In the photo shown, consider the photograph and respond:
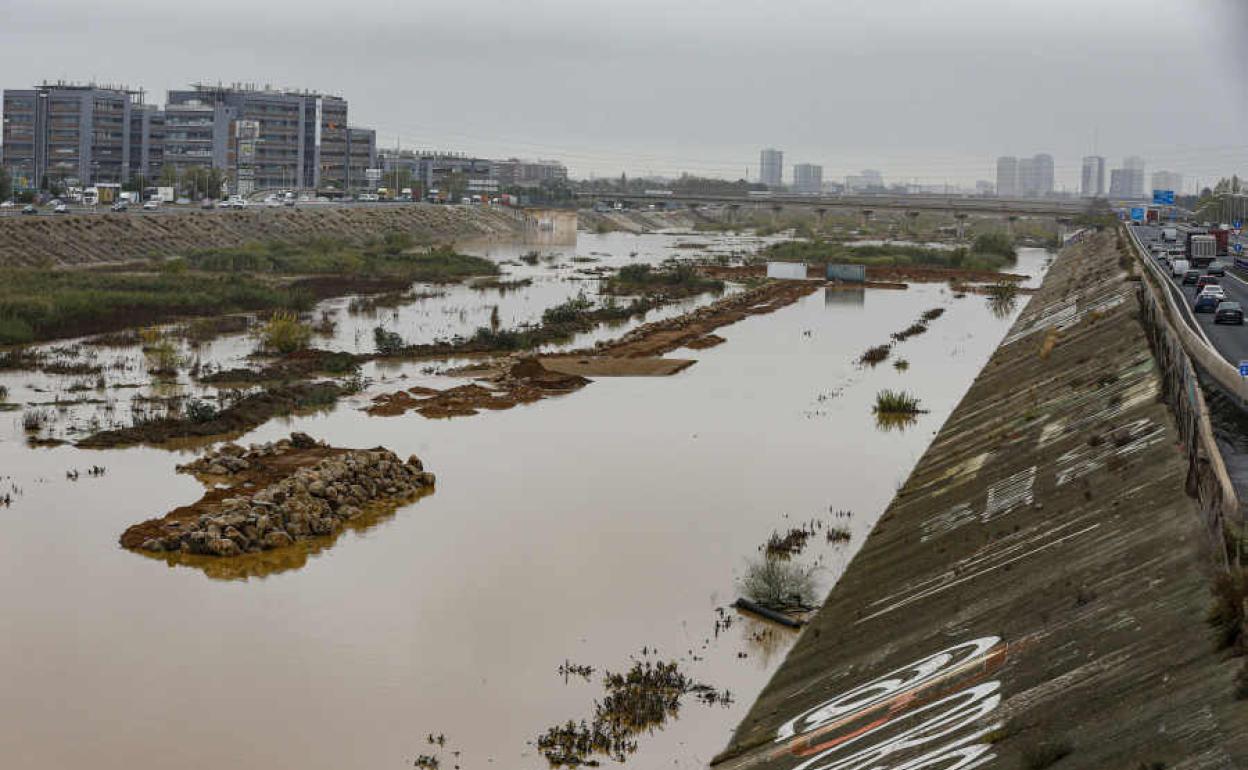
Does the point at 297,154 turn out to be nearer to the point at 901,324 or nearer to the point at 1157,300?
the point at 901,324

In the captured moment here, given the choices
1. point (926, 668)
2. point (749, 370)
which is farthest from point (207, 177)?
point (926, 668)

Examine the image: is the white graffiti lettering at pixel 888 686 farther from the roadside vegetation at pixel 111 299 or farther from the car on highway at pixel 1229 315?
the roadside vegetation at pixel 111 299

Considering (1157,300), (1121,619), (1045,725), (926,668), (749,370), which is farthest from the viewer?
(749,370)

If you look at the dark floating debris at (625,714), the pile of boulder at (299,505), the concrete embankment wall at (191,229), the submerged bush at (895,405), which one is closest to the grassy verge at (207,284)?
the concrete embankment wall at (191,229)

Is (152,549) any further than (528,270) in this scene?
No

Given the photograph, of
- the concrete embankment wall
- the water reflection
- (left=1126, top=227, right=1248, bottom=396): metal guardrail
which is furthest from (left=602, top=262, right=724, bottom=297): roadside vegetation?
(left=1126, top=227, right=1248, bottom=396): metal guardrail

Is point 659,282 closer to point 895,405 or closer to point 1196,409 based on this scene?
point 895,405
